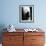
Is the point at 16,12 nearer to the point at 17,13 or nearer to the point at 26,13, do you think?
the point at 17,13

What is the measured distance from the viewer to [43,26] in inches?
166

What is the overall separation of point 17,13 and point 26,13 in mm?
295

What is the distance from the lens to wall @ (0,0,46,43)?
416 cm

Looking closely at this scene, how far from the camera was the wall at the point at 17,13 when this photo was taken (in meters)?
4.16

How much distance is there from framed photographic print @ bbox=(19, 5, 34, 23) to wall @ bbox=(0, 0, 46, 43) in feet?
0.32

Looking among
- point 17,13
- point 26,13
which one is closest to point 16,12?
point 17,13

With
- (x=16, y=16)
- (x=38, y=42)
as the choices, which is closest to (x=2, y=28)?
(x=16, y=16)

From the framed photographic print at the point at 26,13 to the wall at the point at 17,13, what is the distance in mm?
98

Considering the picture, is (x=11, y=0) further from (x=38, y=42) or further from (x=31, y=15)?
(x=38, y=42)

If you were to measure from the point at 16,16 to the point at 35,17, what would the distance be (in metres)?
0.62

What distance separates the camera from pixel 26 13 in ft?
13.8

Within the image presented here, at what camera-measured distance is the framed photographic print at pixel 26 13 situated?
13.7 ft

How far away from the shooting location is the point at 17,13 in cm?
418

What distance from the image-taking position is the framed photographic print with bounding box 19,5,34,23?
4.17 m
